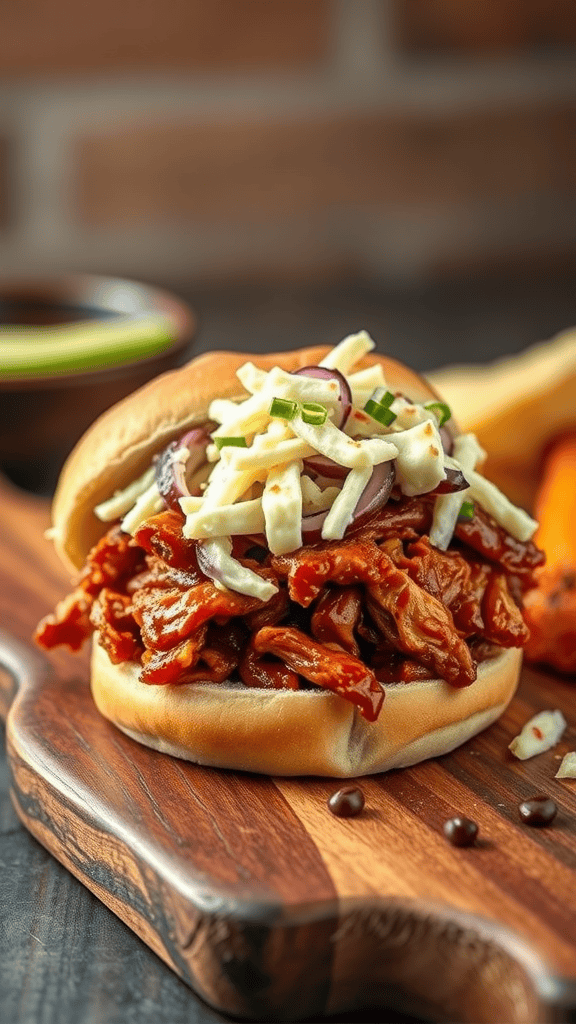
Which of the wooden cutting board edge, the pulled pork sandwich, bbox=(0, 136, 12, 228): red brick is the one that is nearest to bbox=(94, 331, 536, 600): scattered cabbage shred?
the pulled pork sandwich

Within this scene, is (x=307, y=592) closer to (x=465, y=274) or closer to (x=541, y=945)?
(x=541, y=945)

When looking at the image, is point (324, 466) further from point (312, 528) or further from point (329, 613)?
point (329, 613)

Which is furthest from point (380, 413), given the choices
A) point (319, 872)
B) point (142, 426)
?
point (319, 872)

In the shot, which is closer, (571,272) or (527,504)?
(527,504)

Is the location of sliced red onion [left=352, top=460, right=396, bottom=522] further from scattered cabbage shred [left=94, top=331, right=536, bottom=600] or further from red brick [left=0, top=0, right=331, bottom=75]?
red brick [left=0, top=0, right=331, bottom=75]

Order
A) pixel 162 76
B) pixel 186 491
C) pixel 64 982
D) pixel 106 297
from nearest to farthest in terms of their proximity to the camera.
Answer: pixel 64 982
pixel 186 491
pixel 106 297
pixel 162 76

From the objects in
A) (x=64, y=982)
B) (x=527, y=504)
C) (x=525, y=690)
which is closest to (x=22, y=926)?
(x=64, y=982)

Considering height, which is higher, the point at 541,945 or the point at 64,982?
the point at 541,945

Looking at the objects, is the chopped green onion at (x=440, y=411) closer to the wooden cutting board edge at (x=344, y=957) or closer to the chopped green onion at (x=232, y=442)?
the chopped green onion at (x=232, y=442)
